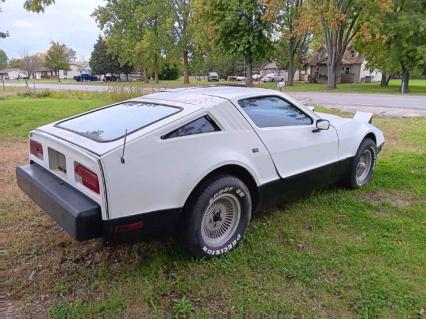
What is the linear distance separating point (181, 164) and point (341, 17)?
24.3 meters

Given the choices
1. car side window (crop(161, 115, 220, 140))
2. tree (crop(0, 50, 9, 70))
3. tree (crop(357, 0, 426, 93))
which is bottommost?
car side window (crop(161, 115, 220, 140))

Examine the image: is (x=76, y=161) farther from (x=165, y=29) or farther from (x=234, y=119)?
(x=165, y=29)

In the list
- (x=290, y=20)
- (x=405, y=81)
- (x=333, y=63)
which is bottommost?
(x=405, y=81)

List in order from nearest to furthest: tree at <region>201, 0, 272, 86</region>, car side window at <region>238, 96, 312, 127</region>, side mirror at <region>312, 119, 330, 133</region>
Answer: car side window at <region>238, 96, 312, 127</region>
side mirror at <region>312, 119, 330, 133</region>
tree at <region>201, 0, 272, 86</region>

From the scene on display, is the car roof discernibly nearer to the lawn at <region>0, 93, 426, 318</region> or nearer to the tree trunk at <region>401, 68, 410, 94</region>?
the lawn at <region>0, 93, 426, 318</region>

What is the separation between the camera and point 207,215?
2996 mm

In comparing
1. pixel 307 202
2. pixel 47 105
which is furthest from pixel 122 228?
pixel 47 105

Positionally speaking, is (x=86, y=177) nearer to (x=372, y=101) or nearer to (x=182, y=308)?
(x=182, y=308)

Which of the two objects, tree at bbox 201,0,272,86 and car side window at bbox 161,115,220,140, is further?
tree at bbox 201,0,272,86

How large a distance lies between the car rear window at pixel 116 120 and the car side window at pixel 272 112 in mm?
748

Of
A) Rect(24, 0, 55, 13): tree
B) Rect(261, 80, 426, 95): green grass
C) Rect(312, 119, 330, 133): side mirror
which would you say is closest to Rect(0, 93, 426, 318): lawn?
Rect(312, 119, 330, 133): side mirror

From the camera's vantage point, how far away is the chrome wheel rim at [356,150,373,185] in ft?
15.6

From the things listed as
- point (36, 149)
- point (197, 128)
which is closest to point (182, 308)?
point (197, 128)

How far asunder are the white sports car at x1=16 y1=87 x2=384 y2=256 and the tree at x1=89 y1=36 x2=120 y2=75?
6423cm
